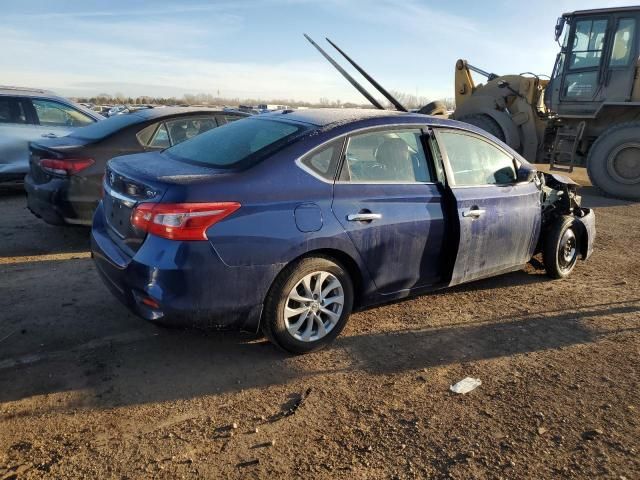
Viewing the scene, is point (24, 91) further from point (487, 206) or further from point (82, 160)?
point (487, 206)

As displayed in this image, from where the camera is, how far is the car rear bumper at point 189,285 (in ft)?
9.98

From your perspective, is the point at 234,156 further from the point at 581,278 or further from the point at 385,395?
the point at 581,278

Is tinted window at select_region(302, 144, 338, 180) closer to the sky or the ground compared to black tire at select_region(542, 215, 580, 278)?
closer to the sky

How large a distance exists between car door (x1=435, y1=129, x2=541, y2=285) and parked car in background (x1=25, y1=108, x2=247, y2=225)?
11.4 ft

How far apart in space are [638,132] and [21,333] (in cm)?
1117

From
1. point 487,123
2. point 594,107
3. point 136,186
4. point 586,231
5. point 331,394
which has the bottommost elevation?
point 331,394

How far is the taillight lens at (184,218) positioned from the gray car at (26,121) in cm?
567

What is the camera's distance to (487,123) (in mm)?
12859

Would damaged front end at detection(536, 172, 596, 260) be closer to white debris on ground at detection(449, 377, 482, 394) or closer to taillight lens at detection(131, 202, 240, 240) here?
white debris on ground at detection(449, 377, 482, 394)

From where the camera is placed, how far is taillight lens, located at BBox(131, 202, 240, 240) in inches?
119

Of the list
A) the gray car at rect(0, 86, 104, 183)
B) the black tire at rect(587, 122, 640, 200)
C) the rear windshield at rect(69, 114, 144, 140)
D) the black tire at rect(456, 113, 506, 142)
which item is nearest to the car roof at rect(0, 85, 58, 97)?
the gray car at rect(0, 86, 104, 183)

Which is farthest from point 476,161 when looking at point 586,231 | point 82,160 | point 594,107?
point 594,107

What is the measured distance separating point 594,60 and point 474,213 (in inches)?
337

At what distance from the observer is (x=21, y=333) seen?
3.77m
